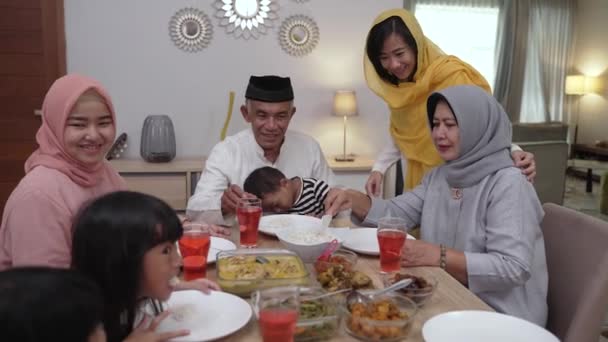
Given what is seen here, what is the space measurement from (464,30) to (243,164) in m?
6.01

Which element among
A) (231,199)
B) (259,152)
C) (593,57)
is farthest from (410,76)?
(593,57)

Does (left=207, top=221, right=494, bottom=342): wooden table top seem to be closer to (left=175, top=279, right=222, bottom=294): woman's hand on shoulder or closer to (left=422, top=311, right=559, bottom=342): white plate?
(left=422, top=311, right=559, bottom=342): white plate

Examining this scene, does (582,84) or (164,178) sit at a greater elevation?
(582,84)

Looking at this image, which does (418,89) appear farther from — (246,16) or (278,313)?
(246,16)

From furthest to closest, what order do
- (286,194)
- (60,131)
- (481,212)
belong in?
(286,194) → (481,212) → (60,131)

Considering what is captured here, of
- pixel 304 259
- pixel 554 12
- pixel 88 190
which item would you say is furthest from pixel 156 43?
pixel 554 12

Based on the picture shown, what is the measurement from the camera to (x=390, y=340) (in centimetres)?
110

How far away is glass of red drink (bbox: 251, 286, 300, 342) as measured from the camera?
3.41 feet

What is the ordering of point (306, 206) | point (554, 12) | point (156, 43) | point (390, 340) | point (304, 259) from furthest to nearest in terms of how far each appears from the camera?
point (554, 12) → point (156, 43) → point (306, 206) → point (304, 259) → point (390, 340)

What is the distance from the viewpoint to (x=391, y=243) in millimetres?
1502

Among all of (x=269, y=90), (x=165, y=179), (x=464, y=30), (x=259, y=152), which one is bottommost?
(x=165, y=179)

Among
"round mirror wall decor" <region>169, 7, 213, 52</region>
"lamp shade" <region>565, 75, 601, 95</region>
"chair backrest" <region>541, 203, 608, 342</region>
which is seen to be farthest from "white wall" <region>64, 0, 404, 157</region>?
"lamp shade" <region>565, 75, 601, 95</region>

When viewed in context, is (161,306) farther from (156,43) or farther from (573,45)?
(573,45)

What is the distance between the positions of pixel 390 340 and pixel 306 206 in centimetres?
115
